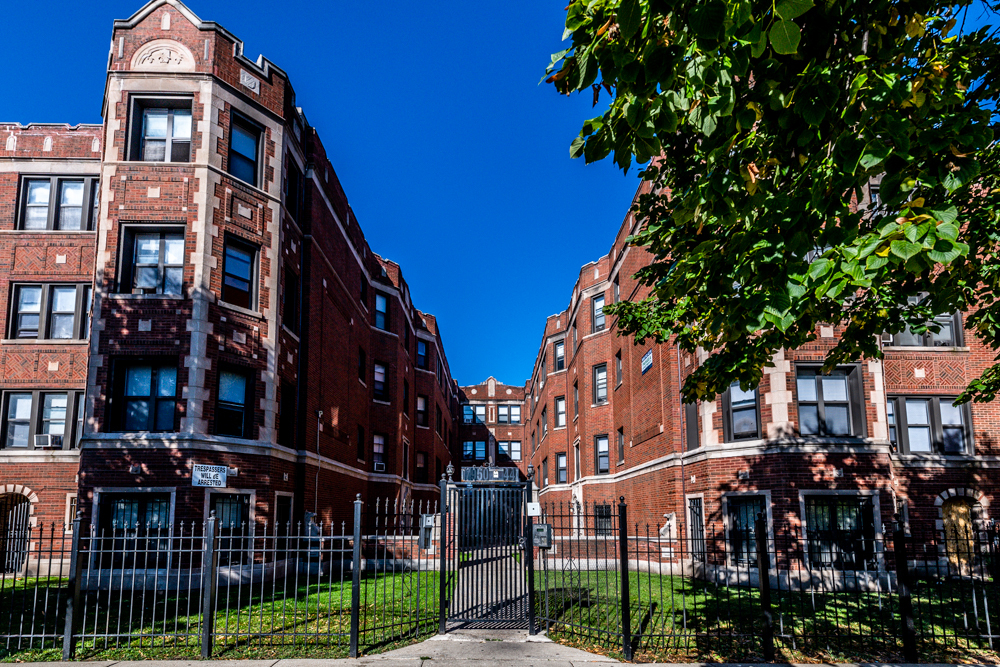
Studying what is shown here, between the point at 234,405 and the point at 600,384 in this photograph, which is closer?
the point at 234,405

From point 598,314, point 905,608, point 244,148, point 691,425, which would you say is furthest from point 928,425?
point 244,148

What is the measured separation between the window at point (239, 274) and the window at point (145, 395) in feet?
7.51

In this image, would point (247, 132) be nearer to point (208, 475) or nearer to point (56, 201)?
point (56, 201)

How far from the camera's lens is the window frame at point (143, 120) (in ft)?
56.1

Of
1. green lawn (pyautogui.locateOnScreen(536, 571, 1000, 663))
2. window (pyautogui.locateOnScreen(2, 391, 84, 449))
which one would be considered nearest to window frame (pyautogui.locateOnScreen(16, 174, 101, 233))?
window (pyautogui.locateOnScreen(2, 391, 84, 449))

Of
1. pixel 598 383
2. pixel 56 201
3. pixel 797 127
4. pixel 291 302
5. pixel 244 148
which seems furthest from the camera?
pixel 598 383

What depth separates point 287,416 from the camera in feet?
63.7

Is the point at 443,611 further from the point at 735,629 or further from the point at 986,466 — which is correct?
the point at 986,466

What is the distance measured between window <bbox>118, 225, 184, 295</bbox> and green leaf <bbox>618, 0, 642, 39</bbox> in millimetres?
15067

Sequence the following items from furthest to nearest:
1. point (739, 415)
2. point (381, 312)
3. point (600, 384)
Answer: point (381, 312) < point (600, 384) < point (739, 415)

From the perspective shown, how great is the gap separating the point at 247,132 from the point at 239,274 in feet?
13.5

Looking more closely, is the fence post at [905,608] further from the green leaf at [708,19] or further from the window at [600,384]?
the window at [600,384]

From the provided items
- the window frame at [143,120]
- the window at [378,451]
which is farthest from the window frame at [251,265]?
the window at [378,451]

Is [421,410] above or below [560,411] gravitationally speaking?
above
